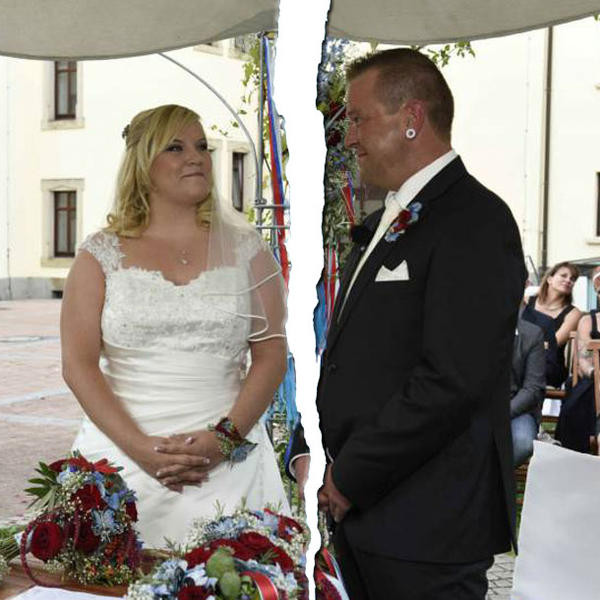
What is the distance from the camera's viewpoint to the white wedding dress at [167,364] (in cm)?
264

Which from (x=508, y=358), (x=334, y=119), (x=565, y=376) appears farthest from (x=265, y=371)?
(x=565, y=376)

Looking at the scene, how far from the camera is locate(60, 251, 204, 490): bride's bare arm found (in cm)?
257

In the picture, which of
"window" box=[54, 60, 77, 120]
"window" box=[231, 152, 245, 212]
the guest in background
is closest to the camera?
the guest in background

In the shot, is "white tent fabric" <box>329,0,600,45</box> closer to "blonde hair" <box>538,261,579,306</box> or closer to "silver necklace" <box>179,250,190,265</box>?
"silver necklace" <box>179,250,190,265</box>

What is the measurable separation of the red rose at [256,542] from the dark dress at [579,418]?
405 cm

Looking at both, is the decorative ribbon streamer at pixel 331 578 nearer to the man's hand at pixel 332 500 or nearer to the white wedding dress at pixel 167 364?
the man's hand at pixel 332 500

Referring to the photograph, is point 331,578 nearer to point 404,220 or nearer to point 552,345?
point 404,220

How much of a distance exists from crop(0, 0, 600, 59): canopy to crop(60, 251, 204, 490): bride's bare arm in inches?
30.8

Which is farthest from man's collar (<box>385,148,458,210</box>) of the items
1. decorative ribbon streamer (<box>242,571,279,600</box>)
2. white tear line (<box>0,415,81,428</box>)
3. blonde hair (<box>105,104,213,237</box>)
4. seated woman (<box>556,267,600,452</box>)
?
white tear line (<box>0,415,81,428</box>)

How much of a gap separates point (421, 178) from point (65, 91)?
24.2 metres

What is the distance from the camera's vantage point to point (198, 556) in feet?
5.42

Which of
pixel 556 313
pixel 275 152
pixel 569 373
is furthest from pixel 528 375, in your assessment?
pixel 275 152

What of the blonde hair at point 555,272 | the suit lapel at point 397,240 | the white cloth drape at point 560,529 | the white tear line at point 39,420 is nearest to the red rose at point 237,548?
the suit lapel at point 397,240

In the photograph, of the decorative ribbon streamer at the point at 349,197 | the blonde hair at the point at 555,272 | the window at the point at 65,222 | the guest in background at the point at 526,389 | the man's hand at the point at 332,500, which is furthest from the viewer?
the window at the point at 65,222
